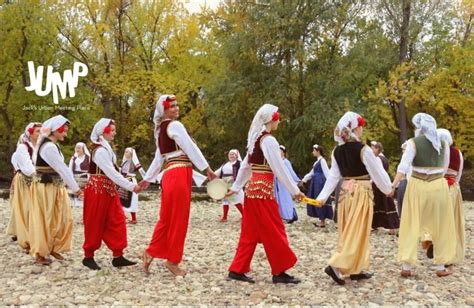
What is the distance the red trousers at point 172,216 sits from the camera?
18.9ft

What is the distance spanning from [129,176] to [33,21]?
17.4 meters

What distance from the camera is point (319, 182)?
Result: 1066cm

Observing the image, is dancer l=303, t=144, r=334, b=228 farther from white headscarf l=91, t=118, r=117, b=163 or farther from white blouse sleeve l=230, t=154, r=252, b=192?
white headscarf l=91, t=118, r=117, b=163

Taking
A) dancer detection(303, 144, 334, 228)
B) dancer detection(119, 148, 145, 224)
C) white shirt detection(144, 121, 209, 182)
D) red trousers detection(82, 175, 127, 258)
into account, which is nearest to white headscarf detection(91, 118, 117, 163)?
red trousers detection(82, 175, 127, 258)

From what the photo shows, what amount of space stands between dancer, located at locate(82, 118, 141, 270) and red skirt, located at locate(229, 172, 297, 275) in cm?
134

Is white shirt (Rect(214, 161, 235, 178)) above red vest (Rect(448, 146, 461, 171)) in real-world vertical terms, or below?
below

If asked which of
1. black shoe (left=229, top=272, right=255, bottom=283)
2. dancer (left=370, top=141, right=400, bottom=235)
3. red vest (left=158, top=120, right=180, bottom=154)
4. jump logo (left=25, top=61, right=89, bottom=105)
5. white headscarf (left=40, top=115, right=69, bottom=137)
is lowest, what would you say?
black shoe (left=229, top=272, right=255, bottom=283)

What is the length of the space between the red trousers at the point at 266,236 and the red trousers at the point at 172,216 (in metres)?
0.64

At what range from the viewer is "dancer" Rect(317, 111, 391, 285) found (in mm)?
5535

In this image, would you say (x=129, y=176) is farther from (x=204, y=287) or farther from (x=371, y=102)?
(x=371, y=102)

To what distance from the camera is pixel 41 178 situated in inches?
259

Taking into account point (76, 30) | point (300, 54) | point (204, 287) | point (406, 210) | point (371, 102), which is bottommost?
point (204, 287)

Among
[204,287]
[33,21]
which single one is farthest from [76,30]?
[204,287]

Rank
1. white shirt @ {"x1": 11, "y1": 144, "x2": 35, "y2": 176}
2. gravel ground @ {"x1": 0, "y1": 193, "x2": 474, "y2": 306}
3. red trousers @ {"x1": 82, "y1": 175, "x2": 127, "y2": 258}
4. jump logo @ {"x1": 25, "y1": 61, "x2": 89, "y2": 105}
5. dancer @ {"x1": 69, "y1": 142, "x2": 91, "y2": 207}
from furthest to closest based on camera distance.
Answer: jump logo @ {"x1": 25, "y1": 61, "x2": 89, "y2": 105} < dancer @ {"x1": 69, "y1": 142, "x2": 91, "y2": 207} < white shirt @ {"x1": 11, "y1": 144, "x2": 35, "y2": 176} < red trousers @ {"x1": 82, "y1": 175, "x2": 127, "y2": 258} < gravel ground @ {"x1": 0, "y1": 193, "x2": 474, "y2": 306}
